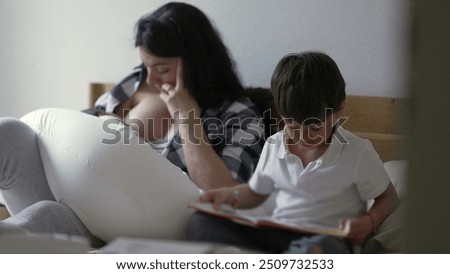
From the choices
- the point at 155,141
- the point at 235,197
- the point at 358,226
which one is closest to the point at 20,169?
the point at 155,141

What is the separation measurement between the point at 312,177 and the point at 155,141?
0.57ft

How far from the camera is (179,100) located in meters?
0.63

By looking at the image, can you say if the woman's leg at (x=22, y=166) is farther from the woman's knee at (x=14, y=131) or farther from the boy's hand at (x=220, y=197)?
the boy's hand at (x=220, y=197)

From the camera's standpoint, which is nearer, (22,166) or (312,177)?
(312,177)

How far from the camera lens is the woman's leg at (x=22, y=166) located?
2.28 feet

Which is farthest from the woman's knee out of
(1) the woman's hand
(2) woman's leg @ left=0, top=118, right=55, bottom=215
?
(1) the woman's hand

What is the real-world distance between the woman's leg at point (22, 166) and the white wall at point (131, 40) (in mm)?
28

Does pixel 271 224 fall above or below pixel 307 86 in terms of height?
below

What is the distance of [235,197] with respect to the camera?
57 centimetres

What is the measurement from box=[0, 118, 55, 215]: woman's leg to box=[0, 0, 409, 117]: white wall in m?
0.03

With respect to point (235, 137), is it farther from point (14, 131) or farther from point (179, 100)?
point (14, 131)

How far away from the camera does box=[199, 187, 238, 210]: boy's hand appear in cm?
57
